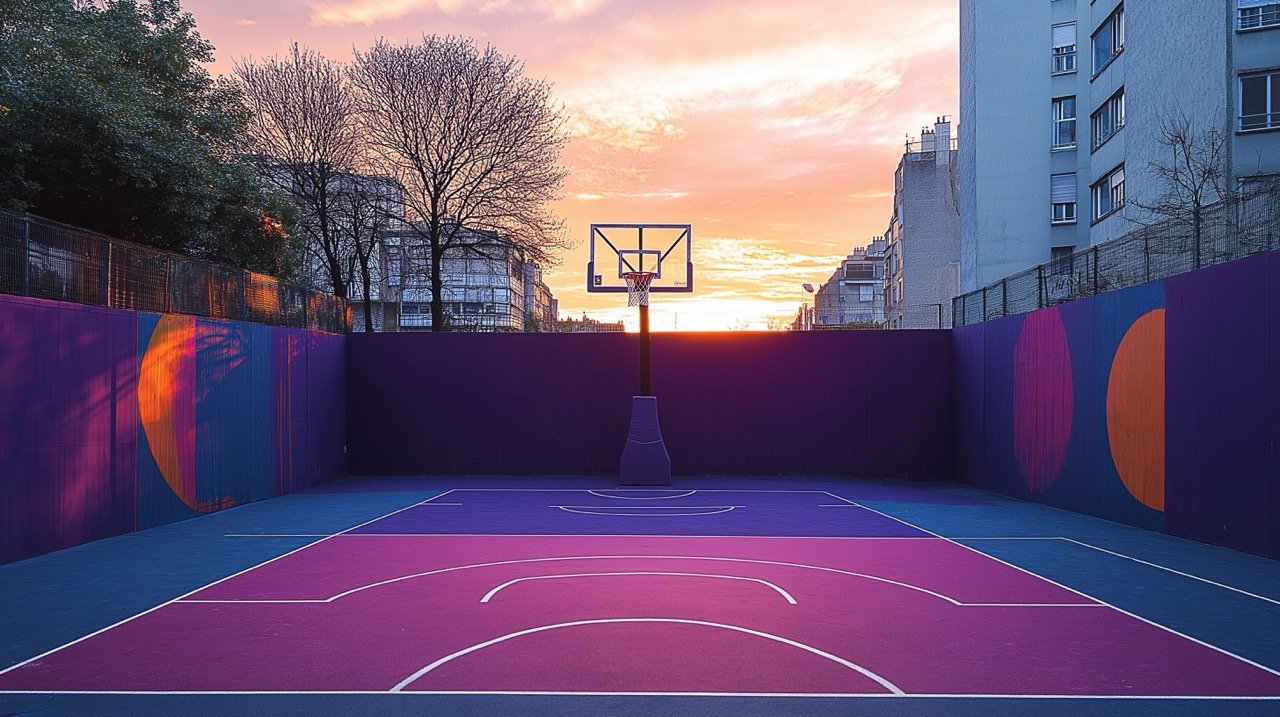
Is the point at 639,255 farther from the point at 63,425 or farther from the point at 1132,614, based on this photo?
the point at 1132,614

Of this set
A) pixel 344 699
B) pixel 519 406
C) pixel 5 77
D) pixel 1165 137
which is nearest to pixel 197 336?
pixel 5 77

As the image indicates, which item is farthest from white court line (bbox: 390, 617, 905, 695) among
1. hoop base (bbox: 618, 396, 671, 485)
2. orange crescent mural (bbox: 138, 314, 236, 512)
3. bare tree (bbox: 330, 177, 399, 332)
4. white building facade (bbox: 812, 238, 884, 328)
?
white building facade (bbox: 812, 238, 884, 328)

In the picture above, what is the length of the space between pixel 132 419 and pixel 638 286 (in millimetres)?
11408

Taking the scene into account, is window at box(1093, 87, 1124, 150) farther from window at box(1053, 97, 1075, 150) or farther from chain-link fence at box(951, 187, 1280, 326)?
chain-link fence at box(951, 187, 1280, 326)

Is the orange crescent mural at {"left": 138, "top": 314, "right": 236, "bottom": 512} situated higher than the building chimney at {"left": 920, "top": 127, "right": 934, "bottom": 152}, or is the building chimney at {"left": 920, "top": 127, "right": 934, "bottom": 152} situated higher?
the building chimney at {"left": 920, "top": 127, "right": 934, "bottom": 152}

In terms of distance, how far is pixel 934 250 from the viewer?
161 feet

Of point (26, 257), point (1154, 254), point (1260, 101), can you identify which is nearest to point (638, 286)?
point (1154, 254)

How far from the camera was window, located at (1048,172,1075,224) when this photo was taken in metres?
32.6

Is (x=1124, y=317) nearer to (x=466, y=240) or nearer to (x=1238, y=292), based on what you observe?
(x=1238, y=292)

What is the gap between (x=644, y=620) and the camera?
25.7 feet

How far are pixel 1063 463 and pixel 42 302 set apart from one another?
15359 mm

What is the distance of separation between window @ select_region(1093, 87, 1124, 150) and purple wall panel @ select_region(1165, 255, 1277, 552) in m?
18.4

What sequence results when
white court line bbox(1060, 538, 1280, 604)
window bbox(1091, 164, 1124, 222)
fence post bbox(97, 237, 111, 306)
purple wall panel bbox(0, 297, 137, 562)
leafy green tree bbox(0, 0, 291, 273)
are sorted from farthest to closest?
window bbox(1091, 164, 1124, 222) < leafy green tree bbox(0, 0, 291, 273) < fence post bbox(97, 237, 111, 306) < purple wall panel bbox(0, 297, 137, 562) < white court line bbox(1060, 538, 1280, 604)

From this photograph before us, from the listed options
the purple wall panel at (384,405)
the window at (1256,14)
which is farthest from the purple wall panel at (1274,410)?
the purple wall panel at (384,405)
